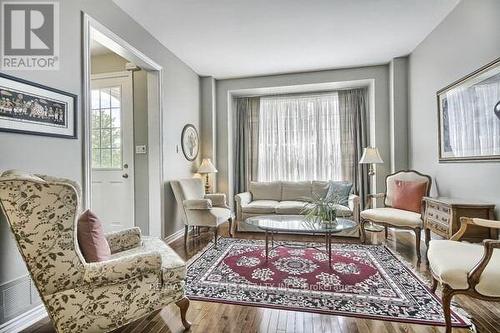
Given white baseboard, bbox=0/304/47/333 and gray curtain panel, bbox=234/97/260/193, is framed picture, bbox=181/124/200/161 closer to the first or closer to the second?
gray curtain panel, bbox=234/97/260/193

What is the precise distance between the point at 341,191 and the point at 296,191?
740mm

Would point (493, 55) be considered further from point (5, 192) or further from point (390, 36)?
point (5, 192)

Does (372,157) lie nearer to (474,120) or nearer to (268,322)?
(474,120)

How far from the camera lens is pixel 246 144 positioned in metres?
5.29

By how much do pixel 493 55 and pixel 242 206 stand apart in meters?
3.35

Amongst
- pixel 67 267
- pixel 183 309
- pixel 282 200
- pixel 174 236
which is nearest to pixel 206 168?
pixel 174 236

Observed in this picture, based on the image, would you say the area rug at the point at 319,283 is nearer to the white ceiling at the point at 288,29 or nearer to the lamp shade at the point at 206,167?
the lamp shade at the point at 206,167

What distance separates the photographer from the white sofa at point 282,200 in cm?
383

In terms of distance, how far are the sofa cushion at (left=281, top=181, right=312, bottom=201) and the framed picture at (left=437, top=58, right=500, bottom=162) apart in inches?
77.1

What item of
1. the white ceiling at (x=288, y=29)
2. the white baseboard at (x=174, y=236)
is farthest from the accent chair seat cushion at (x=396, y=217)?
the white baseboard at (x=174, y=236)

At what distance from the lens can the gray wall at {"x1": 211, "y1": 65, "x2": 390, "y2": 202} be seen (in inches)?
173

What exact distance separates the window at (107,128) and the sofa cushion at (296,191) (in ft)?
8.75

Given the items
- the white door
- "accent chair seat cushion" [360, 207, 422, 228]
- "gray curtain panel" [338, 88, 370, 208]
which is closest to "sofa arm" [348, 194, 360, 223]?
"accent chair seat cushion" [360, 207, 422, 228]

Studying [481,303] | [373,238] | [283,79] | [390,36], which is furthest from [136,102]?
[481,303]
